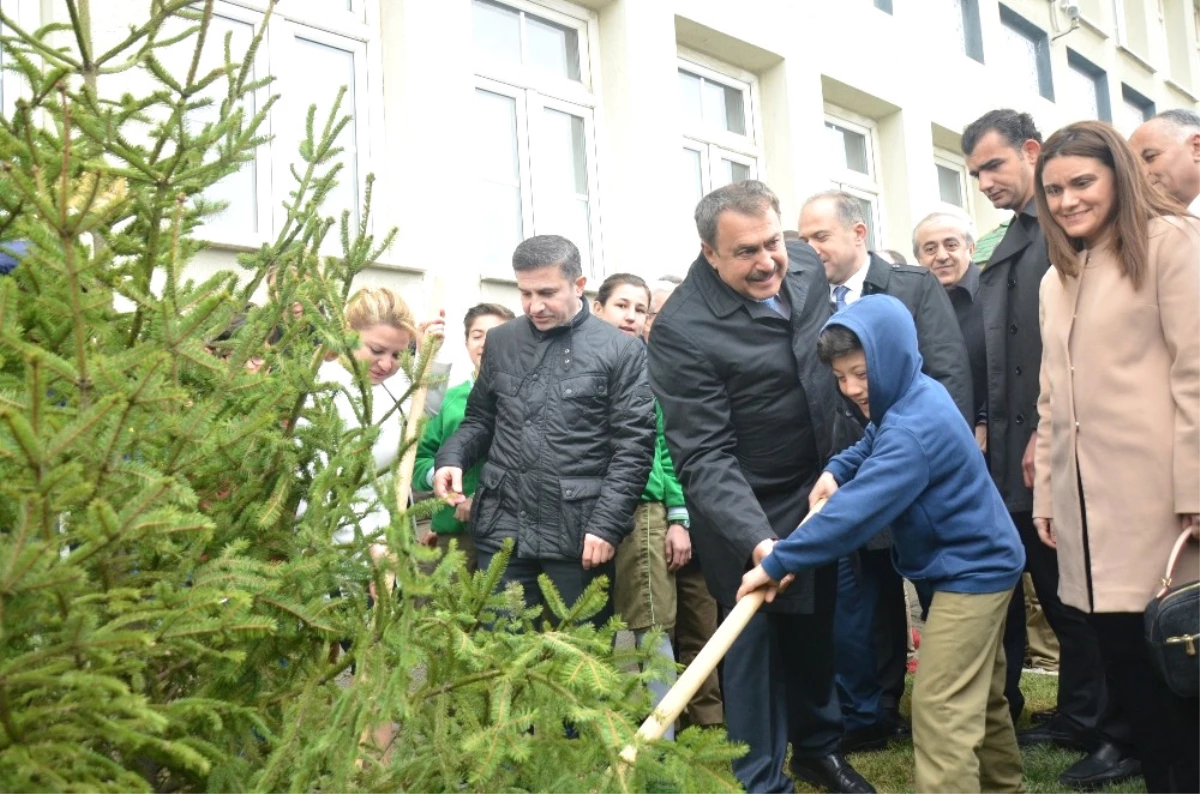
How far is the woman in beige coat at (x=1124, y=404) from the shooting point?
3311mm

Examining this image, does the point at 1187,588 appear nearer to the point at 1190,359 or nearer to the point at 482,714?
the point at 1190,359

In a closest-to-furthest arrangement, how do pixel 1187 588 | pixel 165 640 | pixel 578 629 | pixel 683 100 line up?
pixel 165 640 < pixel 578 629 < pixel 1187 588 < pixel 683 100

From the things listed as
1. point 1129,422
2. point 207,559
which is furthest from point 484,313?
point 207,559

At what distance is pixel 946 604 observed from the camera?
356 cm

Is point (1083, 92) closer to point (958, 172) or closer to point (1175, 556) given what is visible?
point (958, 172)

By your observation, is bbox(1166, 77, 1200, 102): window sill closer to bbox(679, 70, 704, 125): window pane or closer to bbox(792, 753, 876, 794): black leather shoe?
bbox(679, 70, 704, 125): window pane

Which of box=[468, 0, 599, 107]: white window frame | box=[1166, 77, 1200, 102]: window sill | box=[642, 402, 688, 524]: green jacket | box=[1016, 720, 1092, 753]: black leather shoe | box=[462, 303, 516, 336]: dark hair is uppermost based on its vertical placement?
box=[1166, 77, 1200, 102]: window sill

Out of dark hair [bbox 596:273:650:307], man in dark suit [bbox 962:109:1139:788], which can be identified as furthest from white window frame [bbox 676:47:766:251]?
man in dark suit [bbox 962:109:1139:788]

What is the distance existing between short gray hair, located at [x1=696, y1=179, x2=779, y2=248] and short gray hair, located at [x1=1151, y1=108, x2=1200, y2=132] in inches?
63.6

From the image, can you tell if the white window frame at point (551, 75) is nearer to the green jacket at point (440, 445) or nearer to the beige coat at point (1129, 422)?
the green jacket at point (440, 445)

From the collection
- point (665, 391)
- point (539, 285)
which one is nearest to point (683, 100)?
point (539, 285)

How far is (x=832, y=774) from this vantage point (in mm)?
4223

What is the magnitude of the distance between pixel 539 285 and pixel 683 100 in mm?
6779

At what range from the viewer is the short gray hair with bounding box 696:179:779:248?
12.9 feet
